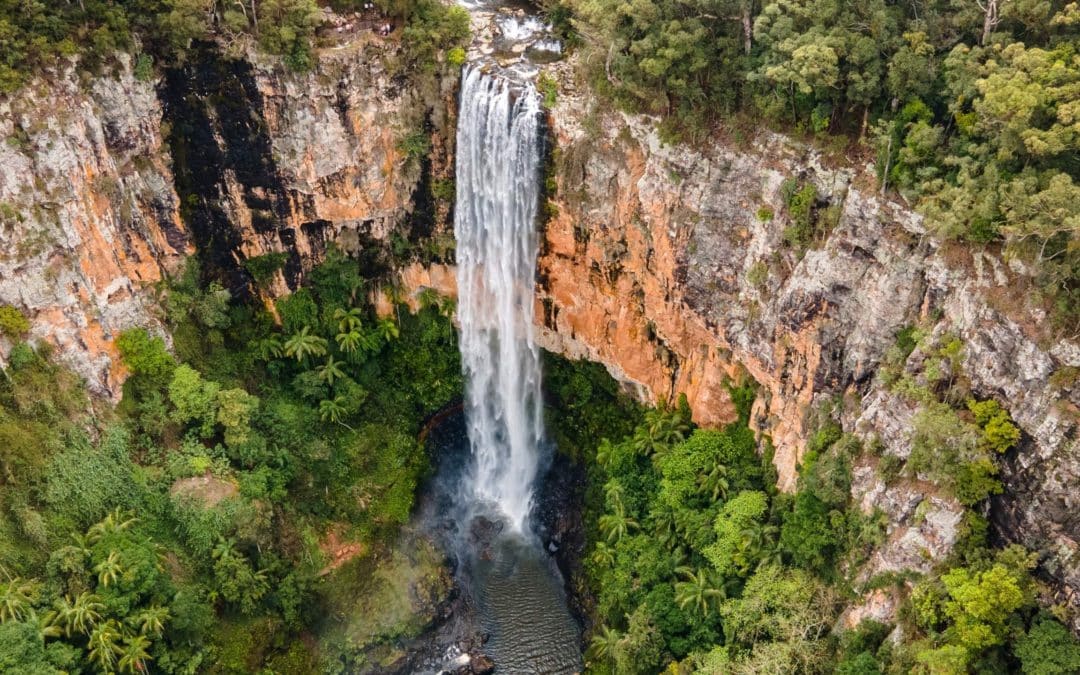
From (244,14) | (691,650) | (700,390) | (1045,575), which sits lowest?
(691,650)

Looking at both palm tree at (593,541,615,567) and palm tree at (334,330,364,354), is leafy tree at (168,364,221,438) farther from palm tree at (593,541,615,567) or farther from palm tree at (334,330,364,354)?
palm tree at (593,541,615,567)

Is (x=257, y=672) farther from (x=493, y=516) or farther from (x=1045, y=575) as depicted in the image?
(x=1045, y=575)

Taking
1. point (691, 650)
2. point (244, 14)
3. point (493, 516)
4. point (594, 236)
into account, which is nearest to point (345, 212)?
point (244, 14)

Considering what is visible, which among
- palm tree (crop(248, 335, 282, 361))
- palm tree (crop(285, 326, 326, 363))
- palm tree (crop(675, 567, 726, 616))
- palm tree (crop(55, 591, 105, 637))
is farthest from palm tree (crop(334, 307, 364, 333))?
palm tree (crop(675, 567, 726, 616))

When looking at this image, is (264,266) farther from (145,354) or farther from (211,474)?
(211,474)

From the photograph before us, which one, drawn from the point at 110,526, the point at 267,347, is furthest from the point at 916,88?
the point at 110,526

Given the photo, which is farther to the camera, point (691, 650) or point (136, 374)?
point (136, 374)
